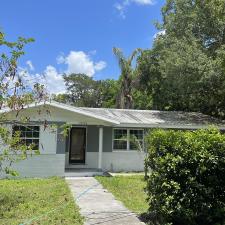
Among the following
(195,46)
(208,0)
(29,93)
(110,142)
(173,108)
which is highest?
A: (208,0)

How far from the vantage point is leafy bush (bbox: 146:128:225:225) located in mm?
7719

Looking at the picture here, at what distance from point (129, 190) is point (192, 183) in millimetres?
5527

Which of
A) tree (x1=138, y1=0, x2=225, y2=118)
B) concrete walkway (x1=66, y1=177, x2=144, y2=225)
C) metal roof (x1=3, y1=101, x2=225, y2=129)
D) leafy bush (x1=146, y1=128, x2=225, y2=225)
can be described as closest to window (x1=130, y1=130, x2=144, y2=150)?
metal roof (x1=3, y1=101, x2=225, y2=129)

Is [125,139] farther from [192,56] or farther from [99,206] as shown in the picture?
[99,206]

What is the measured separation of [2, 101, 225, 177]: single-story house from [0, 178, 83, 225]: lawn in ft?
7.02

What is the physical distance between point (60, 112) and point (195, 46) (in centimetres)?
1083

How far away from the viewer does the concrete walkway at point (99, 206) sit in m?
8.39

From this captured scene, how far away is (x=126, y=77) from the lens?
1209 inches

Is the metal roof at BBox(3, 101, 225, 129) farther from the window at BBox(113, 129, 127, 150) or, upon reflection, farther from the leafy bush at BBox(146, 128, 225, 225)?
the leafy bush at BBox(146, 128, 225, 225)

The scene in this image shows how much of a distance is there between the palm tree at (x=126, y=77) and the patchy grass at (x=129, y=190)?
15.2 m

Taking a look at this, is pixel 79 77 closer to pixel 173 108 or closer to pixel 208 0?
pixel 173 108

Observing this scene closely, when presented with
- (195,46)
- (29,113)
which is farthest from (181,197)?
(195,46)

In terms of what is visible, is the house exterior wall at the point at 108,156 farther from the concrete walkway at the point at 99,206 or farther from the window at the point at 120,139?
the concrete walkway at the point at 99,206

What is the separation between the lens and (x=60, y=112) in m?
17.0
